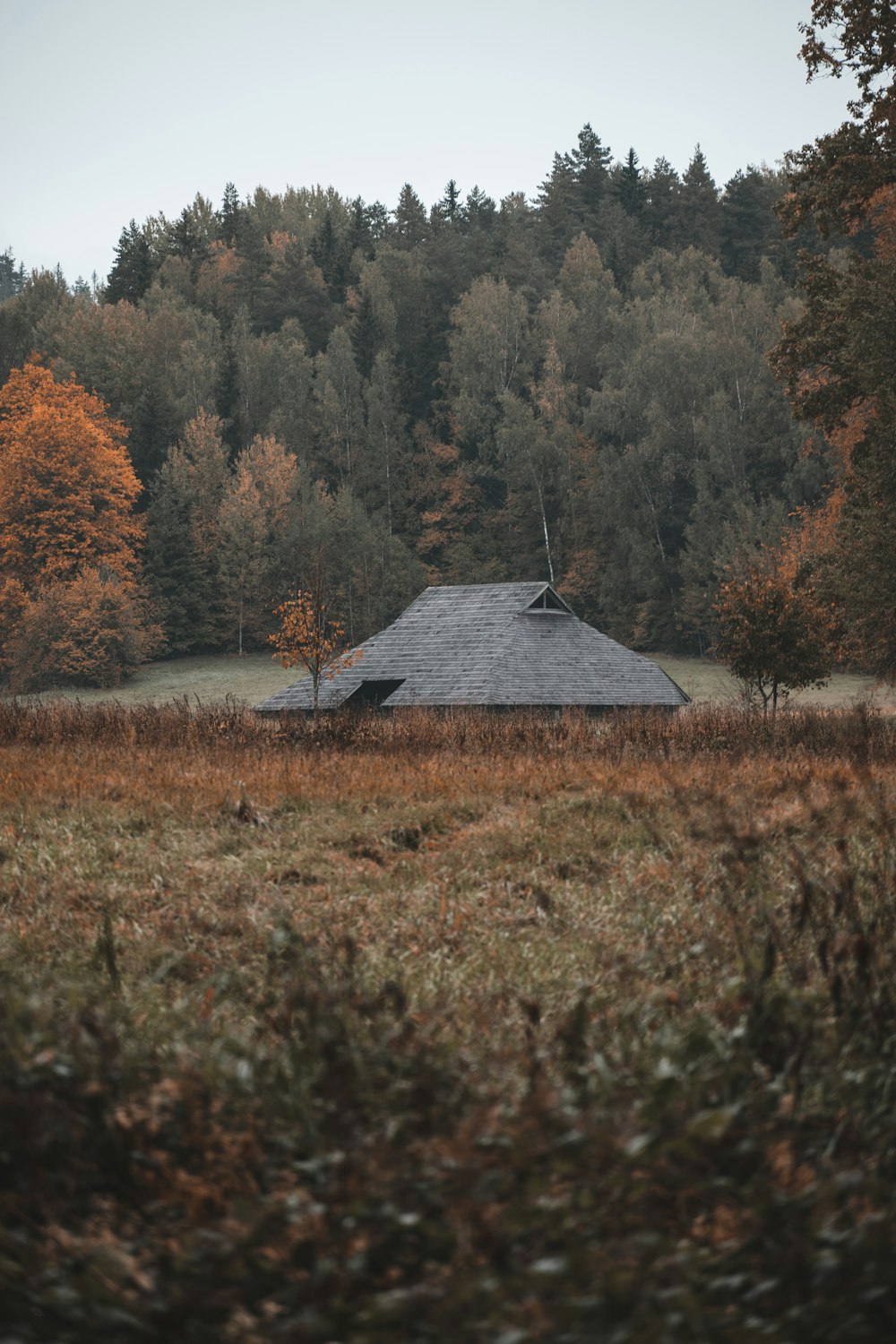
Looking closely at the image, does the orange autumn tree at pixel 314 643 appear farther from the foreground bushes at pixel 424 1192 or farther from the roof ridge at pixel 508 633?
the foreground bushes at pixel 424 1192

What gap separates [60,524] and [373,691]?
25.3m

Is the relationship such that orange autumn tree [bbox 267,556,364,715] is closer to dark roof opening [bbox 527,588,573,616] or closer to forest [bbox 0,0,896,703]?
dark roof opening [bbox 527,588,573,616]

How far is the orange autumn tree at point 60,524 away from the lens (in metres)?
51.7

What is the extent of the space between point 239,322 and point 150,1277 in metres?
68.0

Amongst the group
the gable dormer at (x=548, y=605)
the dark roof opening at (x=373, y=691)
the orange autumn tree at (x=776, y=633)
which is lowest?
the dark roof opening at (x=373, y=691)

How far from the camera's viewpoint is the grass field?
47000 mm

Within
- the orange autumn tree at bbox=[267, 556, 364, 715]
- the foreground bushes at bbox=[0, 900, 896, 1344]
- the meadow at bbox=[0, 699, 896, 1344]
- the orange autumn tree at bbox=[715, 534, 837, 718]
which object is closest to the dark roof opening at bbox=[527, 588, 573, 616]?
the orange autumn tree at bbox=[267, 556, 364, 715]

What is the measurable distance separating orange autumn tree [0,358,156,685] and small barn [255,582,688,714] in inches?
770

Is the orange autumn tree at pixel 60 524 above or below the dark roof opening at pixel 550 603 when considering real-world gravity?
→ above

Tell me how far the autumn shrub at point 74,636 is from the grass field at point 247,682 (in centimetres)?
112

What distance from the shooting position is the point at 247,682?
174 ft

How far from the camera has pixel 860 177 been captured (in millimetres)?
23750

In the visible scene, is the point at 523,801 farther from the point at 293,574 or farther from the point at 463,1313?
the point at 293,574

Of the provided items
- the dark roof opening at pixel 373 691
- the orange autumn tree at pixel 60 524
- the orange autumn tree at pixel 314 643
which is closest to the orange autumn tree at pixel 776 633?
the dark roof opening at pixel 373 691
